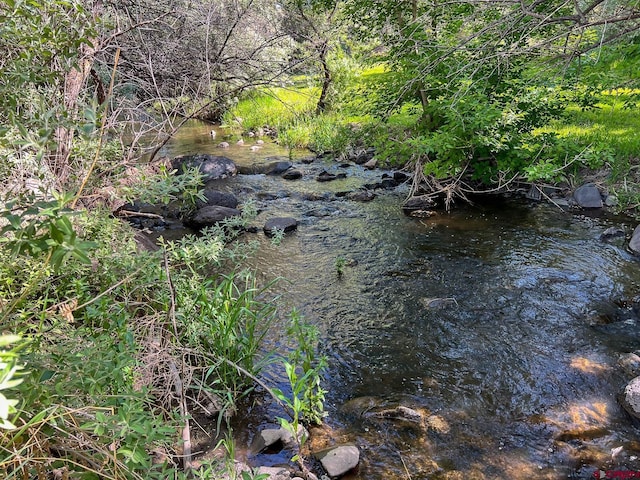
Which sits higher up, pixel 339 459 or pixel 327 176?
pixel 327 176

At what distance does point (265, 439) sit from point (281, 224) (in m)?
5.35

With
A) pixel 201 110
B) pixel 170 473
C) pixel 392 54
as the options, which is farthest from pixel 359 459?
pixel 392 54

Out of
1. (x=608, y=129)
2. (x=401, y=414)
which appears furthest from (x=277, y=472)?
(x=608, y=129)

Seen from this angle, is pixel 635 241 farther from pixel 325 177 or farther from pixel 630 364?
pixel 325 177

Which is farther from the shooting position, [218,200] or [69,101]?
[218,200]

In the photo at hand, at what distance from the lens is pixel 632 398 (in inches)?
146

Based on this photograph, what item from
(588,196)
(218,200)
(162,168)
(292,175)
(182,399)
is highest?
(162,168)

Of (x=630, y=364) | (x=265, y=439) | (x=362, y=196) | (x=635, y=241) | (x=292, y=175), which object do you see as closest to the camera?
(x=265, y=439)

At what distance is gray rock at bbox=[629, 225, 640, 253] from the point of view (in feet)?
22.0

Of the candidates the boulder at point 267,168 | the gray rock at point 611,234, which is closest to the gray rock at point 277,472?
the gray rock at point 611,234

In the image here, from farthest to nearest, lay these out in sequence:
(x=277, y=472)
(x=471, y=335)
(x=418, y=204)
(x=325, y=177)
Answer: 1. (x=325, y=177)
2. (x=418, y=204)
3. (x=471, y=335)
4. (x=277, y=472)

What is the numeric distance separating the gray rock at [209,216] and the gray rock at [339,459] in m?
6.07

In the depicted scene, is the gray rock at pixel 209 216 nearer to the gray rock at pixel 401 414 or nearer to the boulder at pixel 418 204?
the boulder at pixel 418 204

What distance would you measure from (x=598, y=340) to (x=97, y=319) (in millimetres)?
4904
